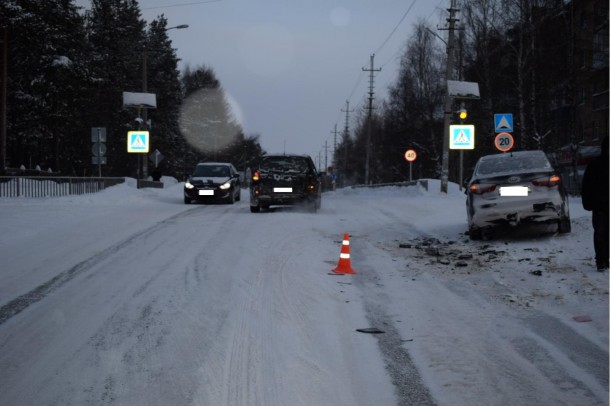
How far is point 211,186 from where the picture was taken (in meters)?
22.9

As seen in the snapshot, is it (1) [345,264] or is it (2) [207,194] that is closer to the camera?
(1) [345,264]

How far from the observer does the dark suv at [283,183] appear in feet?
59.6

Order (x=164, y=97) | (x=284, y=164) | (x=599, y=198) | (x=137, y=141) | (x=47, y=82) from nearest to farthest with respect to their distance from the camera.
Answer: (x=599, y=198)
(x=284, y=164)
(x=137, y=141)
(x=47, y=82)
(x=164, y=97)

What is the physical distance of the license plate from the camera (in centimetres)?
1106

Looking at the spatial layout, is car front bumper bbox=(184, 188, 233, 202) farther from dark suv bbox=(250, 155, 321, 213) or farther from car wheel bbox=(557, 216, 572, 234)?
car wheel bbox=(557, 216, 572, 234)

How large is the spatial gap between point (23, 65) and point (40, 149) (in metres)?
15.8

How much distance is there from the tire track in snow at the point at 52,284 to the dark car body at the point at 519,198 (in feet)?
20.7

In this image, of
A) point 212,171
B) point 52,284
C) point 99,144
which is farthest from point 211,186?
point 52,284

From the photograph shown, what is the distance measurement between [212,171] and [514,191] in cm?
1471

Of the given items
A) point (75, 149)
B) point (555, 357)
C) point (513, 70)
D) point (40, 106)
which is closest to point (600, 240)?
point (555, 357)

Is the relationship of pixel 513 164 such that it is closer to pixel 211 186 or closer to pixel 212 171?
pixel 211 186

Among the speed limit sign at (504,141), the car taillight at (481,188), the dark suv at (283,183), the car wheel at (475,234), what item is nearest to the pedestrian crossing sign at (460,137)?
the speed limit sign at (504,141)

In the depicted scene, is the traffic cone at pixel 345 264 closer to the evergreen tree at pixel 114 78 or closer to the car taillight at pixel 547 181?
the car taillight at pixel 547 181

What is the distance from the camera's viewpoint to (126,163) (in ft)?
217
